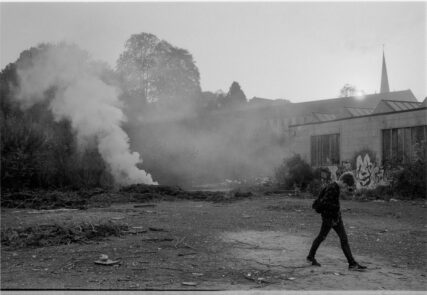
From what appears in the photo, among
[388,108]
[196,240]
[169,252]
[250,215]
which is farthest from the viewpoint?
[388,108]

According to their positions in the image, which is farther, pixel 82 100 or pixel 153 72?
pixel 153 72

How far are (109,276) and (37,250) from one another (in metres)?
2.51

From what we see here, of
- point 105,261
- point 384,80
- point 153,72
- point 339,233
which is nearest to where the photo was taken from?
→ point 339,233

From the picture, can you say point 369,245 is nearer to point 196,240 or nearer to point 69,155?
point 196,240

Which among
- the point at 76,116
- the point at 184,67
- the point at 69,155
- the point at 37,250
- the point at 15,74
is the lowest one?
the point at 37,250

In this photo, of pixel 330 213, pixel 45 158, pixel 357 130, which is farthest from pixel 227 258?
pixel 357 130

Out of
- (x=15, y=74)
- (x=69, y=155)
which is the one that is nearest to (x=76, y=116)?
Answer: (x=69, y=155)

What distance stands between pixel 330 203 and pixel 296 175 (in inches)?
708

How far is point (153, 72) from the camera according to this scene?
44.6m

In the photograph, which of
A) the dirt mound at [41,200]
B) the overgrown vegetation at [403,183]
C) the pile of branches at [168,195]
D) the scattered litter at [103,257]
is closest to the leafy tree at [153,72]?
the pile of branches at [168,195]

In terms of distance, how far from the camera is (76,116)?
86.4 ft

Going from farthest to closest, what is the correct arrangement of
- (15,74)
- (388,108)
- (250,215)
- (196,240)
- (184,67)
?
(184,67), (15,74), (388,108), (250,215), (196,240)

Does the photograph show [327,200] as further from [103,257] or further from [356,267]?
[103,257]

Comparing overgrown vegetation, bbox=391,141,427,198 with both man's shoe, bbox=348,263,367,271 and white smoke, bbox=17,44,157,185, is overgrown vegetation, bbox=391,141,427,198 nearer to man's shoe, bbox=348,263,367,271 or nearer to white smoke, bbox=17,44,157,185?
man's shoe, bbox=348,263,367,271
